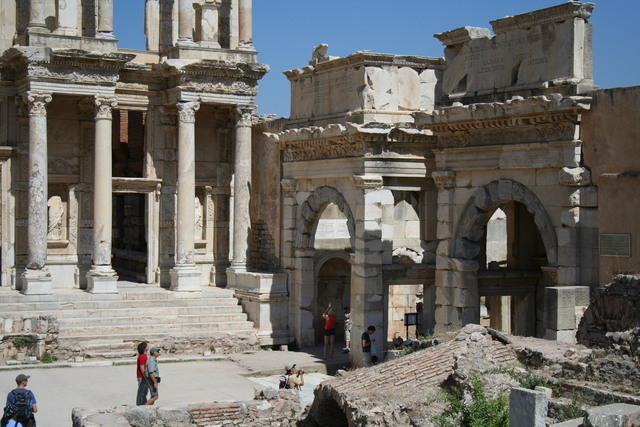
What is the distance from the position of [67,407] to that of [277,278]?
29.0 feet

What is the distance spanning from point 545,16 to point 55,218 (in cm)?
1514

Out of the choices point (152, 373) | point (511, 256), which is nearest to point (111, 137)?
point (511, 256)

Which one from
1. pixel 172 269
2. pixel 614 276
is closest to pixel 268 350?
pixel 172 269

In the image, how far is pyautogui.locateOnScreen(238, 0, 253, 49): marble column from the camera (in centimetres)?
2994

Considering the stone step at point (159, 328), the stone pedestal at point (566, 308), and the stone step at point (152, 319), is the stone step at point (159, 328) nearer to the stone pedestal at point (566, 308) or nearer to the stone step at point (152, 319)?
the stone step at point (152, 319)

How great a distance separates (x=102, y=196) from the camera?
2764 cm

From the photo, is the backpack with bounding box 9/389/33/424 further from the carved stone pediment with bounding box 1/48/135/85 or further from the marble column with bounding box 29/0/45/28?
the marble column with bounding box 29/0/45/28

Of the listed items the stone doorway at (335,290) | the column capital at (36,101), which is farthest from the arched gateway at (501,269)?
the column capital at (36,101)

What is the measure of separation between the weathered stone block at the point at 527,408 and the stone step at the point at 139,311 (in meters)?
15.8

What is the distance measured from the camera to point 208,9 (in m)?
29.6

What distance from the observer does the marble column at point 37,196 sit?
87.5ft

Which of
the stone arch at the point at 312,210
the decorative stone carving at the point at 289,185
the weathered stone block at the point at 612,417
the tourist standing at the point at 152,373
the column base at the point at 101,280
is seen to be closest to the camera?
the weathered stone block at the point at 612,417

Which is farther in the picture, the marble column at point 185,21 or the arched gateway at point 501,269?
the marble column at point 185,21

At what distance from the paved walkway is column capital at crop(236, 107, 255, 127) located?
21.8 ft
